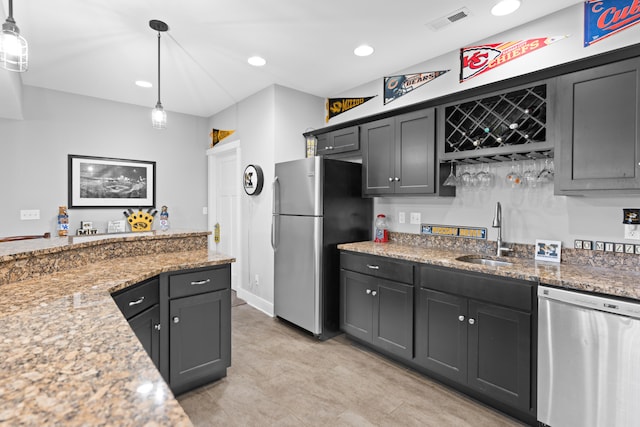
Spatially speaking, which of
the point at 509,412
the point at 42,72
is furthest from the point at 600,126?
the point at 42,72

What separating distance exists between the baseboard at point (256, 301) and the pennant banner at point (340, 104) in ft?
7.77

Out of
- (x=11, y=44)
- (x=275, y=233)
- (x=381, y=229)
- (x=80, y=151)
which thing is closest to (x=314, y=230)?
(x=275, y=233)

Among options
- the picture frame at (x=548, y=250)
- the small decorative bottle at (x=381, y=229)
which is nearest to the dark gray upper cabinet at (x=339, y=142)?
the small decorative bottle at (x=381, y=229)

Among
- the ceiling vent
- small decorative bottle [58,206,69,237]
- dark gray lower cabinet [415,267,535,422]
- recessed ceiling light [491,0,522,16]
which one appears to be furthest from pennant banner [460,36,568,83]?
small decorative bottle [58,206,69,237]

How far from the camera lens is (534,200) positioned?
2529 millimetres

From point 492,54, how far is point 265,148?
96.5 inches

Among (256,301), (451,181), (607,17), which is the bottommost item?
(256,301)

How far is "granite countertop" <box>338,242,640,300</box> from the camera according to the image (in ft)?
5.61

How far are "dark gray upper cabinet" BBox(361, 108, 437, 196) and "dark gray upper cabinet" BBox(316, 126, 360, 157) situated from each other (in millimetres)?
120

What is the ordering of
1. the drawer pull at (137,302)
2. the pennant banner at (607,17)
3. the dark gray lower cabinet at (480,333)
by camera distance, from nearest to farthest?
the drawer pull at (137,302) < the dark gray lower cabinet at (480,333) < the pennant banner at (607,17)

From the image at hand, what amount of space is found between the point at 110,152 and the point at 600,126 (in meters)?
5.10

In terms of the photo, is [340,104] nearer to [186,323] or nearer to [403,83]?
[403,83]

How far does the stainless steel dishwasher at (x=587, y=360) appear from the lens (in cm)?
163

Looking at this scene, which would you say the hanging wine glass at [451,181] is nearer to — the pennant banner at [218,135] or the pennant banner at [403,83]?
the pennant banner at [403,83]
